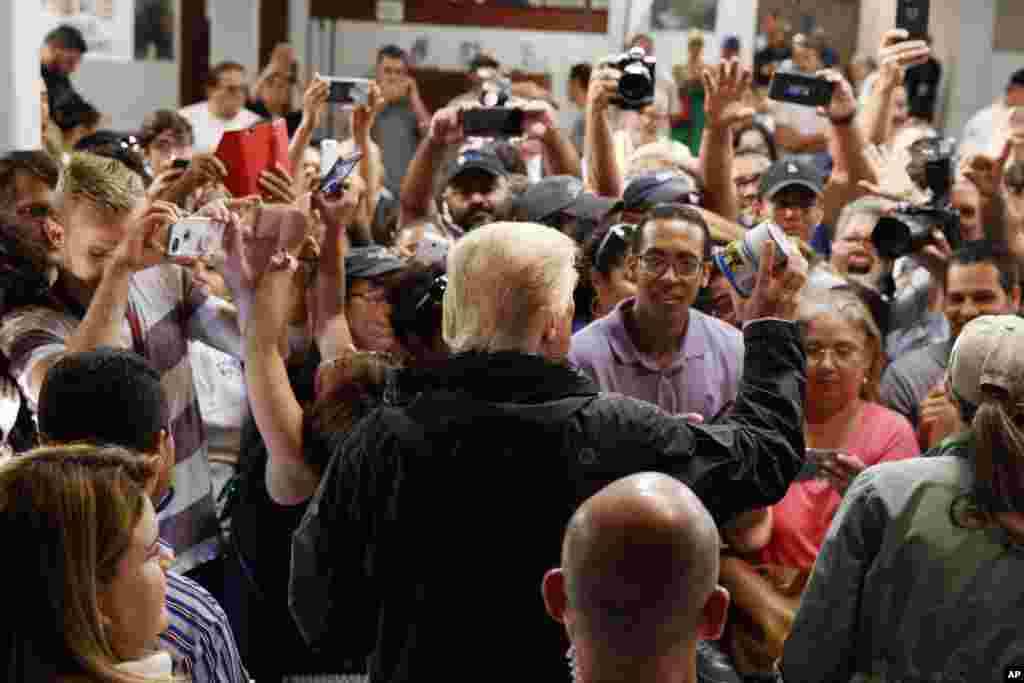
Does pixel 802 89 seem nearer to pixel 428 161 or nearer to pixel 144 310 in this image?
pixel 428 161

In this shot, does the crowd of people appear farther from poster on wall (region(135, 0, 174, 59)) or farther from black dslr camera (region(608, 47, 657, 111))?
poster on wall (region(135, 0, 174, 59))

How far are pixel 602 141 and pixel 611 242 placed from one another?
3.71 ft

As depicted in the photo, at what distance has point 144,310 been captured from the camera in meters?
3.40

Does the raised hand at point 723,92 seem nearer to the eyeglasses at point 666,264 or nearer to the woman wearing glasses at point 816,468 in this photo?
the woman wearing glasses at point 816,468

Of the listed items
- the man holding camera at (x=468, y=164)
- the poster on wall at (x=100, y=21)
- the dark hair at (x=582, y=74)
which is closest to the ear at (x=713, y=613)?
the man holding camera at (x=468, y=164)

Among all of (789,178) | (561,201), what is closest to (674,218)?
(561,201)

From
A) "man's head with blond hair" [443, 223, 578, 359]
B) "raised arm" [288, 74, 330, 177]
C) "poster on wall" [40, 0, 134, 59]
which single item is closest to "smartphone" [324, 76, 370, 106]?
"raised arm" [288, 74, 330, 177]

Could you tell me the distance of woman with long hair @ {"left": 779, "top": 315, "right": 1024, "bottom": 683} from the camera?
230cm

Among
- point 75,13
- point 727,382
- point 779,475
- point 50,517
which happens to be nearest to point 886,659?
A: point 779,475

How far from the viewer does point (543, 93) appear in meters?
8.59

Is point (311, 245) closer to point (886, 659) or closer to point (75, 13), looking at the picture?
point (886, 659)

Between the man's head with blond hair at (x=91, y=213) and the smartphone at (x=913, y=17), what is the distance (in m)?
2.83

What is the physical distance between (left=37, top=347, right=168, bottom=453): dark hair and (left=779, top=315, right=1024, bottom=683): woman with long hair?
1.13 meters

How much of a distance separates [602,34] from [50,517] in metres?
11.0
